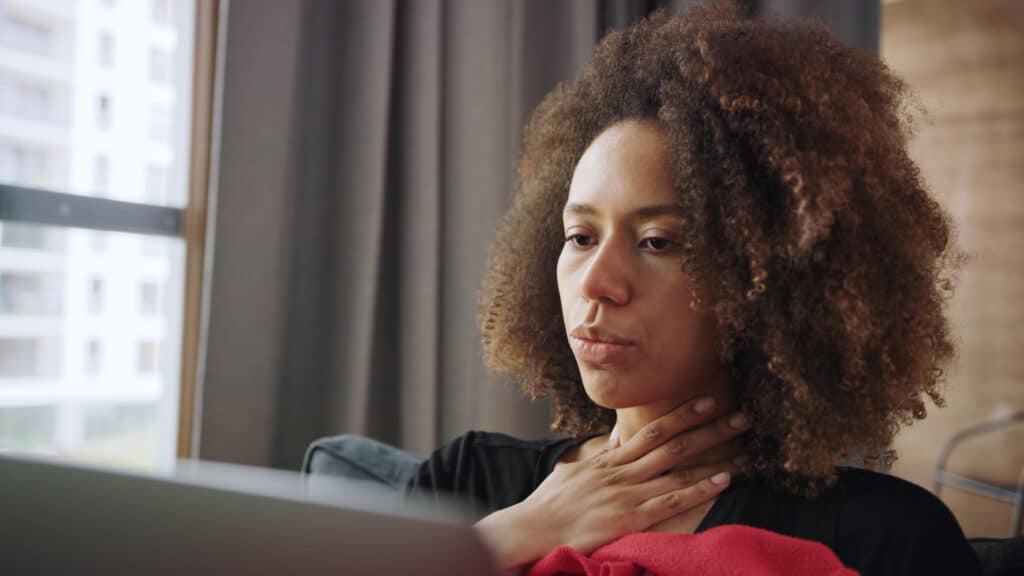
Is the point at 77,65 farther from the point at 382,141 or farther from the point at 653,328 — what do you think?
the point at 653,328

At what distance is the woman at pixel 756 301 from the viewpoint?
2.70ft

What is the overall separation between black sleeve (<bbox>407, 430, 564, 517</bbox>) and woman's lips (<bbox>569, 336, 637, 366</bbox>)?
263mm

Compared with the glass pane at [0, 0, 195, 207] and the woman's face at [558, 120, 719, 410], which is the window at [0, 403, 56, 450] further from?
the woman's face at [558, 120, 719, 410]

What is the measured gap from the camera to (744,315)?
854 millimetres

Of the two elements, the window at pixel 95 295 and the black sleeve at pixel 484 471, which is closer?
the black sleeve at pixel 484 471

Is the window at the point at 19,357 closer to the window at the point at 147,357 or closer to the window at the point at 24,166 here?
the window at the point at 147,357

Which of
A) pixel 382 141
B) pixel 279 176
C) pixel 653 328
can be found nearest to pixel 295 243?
pixel 279 176

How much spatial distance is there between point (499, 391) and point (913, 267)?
4.38 ft

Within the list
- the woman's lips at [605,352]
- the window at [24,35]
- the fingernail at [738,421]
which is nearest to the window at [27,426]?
the window at [24,35]

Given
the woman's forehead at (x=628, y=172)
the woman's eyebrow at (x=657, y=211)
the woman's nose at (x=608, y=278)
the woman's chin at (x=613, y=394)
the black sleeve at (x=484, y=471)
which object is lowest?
the black sleeve at (x=484, y=471)

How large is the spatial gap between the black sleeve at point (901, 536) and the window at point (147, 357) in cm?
159

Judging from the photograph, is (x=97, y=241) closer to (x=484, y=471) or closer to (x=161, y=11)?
(x=161, y=11)

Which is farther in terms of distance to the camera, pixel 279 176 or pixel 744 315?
pixel 279 176

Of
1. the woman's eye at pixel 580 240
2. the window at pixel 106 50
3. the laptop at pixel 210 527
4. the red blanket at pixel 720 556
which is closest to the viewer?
the laptop at pixel 210 527
